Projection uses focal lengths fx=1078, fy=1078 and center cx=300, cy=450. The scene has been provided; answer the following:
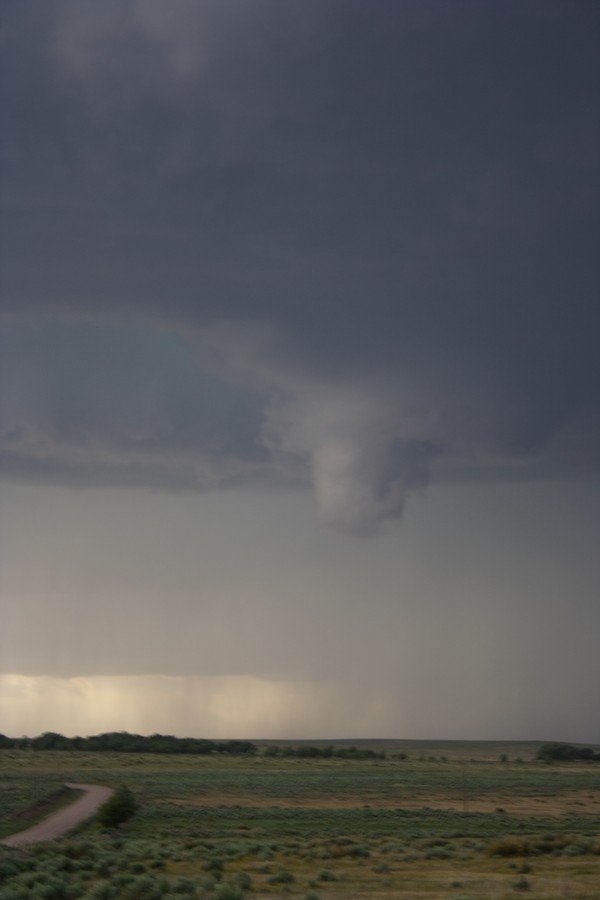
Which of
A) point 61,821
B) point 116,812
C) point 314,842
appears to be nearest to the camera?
point 314,842

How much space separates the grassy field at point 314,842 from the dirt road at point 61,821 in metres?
1.50

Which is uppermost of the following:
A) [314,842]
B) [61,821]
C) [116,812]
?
[116,812]

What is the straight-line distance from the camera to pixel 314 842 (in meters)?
53.1

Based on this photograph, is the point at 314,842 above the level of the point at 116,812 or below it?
below

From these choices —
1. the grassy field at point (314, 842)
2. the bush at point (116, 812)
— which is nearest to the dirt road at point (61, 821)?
the grassy field at point (314, 842)

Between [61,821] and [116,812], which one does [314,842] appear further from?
[61,821]

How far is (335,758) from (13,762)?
225 ft

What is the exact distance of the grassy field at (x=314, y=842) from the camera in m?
35.0

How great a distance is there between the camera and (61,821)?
67.2 m

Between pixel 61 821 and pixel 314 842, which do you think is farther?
pixel 61 821

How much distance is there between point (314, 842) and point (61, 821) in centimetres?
2138

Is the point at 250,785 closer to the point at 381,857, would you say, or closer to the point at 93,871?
the point at 381,857

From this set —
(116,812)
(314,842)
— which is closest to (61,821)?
(116,812)

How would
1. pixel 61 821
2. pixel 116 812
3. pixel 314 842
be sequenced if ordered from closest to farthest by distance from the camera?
pixel 314 842, pixel 116 812, pixel 61 821
